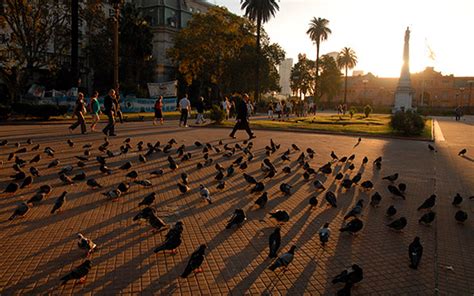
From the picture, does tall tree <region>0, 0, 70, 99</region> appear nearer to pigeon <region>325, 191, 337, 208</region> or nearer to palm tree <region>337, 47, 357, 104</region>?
pigeon <region>325, 191, 337, 208</region>

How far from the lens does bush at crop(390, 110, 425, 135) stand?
794 inches

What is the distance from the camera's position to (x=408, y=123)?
66.1 ft

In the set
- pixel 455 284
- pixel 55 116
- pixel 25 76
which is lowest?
pixel 455 284

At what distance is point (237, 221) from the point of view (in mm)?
5629

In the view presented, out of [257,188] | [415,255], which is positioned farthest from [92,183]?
[415,255]

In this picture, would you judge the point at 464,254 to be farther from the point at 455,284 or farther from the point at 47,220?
the point at 47,220

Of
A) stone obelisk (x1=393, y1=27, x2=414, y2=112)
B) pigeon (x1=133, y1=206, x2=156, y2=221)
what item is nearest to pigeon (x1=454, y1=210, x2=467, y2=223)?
pigeon (x1=133, y1=206, x2=156, y2=221)

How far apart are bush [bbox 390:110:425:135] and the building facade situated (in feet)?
236

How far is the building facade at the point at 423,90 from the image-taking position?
90000 mm

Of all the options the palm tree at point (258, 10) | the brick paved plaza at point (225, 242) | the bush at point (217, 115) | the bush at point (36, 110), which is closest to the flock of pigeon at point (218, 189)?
the brick paved plaza at point (225, 242)

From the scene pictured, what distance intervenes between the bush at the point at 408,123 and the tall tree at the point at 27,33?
1028 inches

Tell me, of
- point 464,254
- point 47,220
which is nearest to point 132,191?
point 47,220

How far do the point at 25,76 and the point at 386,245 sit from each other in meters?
30.8

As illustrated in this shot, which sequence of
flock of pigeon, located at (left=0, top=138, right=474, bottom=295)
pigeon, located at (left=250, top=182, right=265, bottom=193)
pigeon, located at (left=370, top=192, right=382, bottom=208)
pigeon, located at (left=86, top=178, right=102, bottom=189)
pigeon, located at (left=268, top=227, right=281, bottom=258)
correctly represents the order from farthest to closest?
pigeon, located at (left=250, top=182, right=265, bottom=193)
pigeon, located at (left=86, top=178, right=102, bottom=189)
pigeon, located at (left=370, top=192, right=382, bottom=208)
pigeon, located at (left=268, top=227, right=281, bottom=258)
flock of pigeon, located at (left=0, top=138, right=474, bottom=295)
